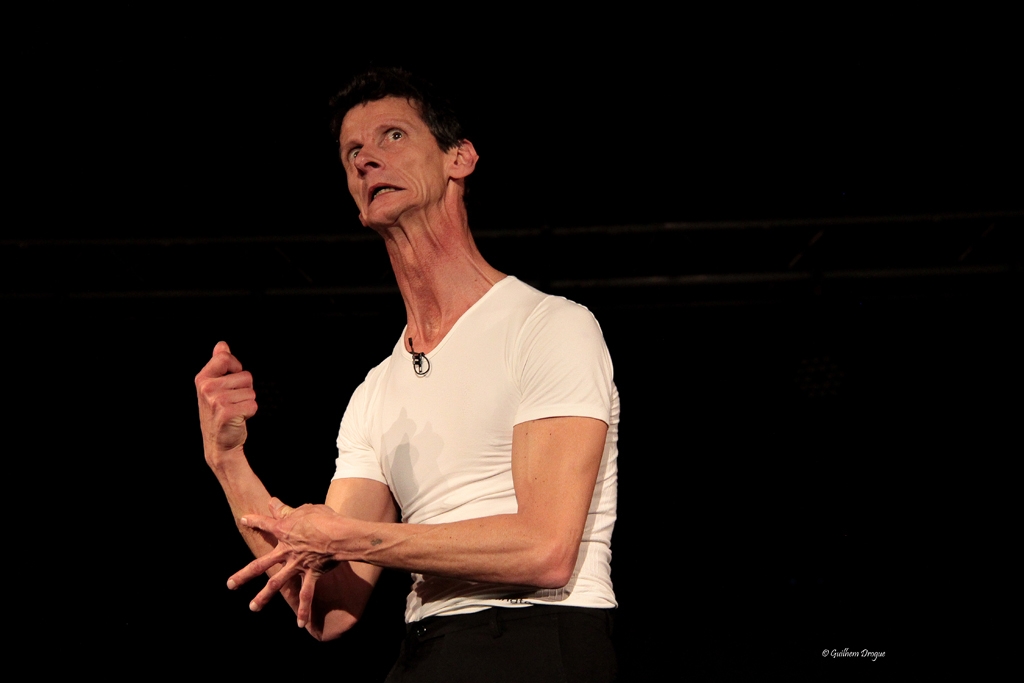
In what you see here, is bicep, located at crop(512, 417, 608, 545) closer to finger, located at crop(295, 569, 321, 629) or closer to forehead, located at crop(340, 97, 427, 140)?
finger, located at crop(295, 569, 321, 629)

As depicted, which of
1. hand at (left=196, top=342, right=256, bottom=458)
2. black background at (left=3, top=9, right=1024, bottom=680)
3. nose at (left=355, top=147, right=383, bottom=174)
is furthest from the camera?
black background at (left=3, top=9, right=1024, bottom=680)

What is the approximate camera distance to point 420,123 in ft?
7.11

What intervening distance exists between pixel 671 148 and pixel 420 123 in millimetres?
2530

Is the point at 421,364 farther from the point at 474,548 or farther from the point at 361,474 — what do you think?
the point at 474,548

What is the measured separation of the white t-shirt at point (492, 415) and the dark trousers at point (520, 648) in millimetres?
25

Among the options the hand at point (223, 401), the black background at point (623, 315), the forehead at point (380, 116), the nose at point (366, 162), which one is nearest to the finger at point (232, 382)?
the hand at point (223, 401)

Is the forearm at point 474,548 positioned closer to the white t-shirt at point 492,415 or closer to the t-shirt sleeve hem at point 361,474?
the white t-shirt at point 492,415

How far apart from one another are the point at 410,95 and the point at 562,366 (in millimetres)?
892

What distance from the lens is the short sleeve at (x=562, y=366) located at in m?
1.63

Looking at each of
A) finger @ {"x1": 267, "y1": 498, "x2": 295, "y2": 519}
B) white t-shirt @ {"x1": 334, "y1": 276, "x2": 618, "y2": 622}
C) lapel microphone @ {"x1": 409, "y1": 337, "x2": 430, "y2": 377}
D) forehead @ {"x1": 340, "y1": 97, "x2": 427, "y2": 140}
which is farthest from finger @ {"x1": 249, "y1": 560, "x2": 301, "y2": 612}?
forehead @ {"x1": 340, "y1": 97, "x2": 427, "y2": 140}

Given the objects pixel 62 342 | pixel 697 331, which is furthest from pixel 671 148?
pixel 62 342

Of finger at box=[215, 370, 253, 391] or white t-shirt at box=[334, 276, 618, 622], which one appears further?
finger at box=[215, 370, 253, 391]

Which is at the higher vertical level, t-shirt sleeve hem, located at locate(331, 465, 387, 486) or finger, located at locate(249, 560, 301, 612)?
t-shirt sleeve hem, located at locate(331, 465, 387, 486)

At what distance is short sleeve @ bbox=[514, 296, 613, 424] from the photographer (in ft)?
5.35
